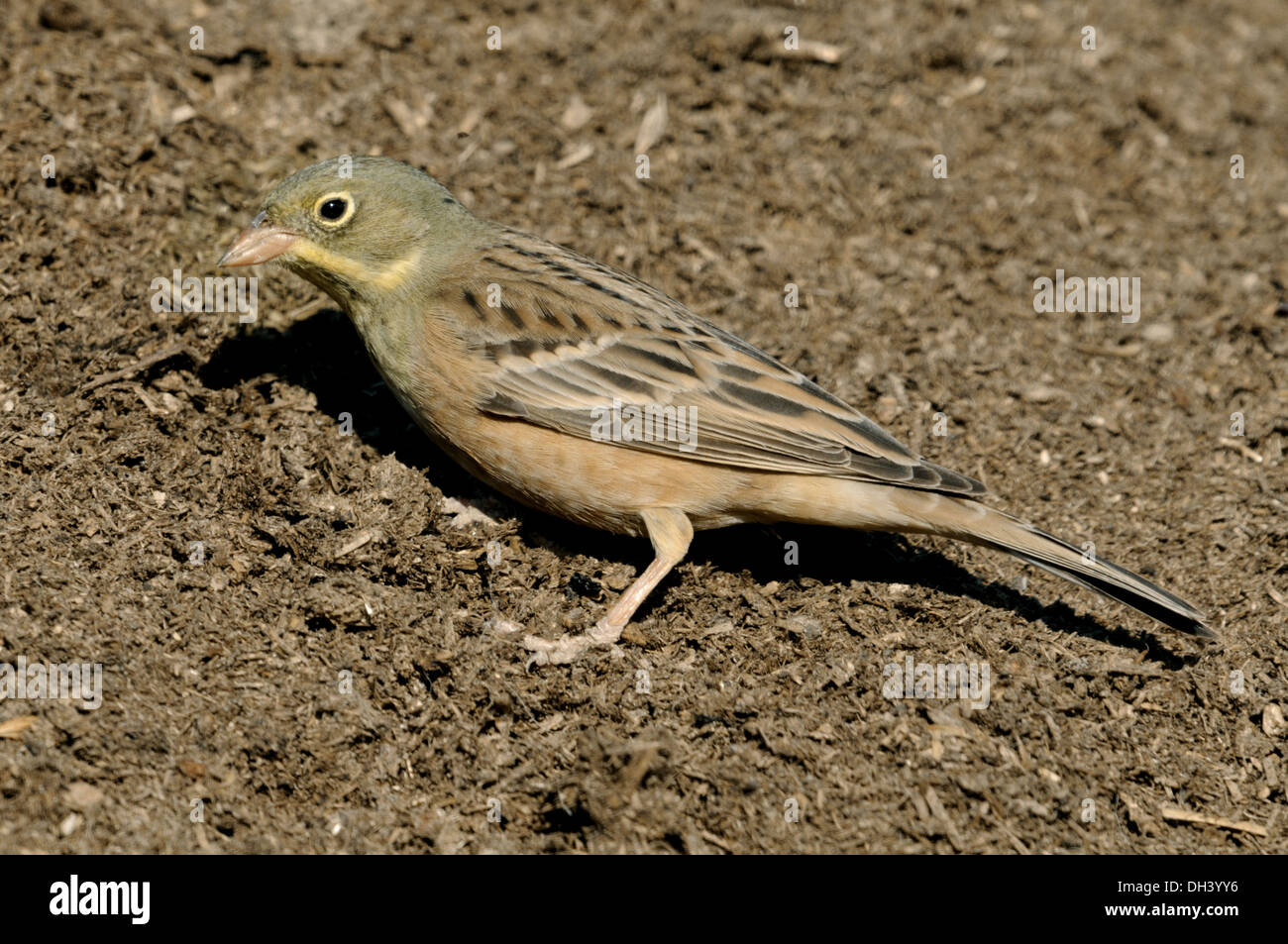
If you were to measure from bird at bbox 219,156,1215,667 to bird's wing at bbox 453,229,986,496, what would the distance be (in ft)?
0.03

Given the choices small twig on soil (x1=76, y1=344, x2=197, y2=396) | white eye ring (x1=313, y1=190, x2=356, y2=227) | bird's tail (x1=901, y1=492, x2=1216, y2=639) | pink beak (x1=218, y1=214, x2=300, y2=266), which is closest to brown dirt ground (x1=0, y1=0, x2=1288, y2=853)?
small twig on soil (x1=76, y1=344, x2=197, y2=396)

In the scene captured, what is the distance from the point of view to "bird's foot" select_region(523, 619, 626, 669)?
6.61 meters

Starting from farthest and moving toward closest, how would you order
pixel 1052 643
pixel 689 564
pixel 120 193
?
pixel 120 193 → pixel 689 564 → pixel 1052 643

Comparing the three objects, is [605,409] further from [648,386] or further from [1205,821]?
[1205,821]

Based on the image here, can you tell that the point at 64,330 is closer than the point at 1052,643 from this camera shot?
No

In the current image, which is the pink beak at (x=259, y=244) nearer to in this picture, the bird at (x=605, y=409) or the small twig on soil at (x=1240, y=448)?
the bird at (x=605, y=409)

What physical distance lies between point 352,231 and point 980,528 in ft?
13.2

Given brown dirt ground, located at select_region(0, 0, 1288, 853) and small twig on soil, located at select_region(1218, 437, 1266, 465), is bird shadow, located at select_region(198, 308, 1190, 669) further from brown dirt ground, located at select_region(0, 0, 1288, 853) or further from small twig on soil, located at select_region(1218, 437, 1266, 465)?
small twig on soil, located at select_region(1218, 437, 1266, 465)

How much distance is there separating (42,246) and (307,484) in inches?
97.8

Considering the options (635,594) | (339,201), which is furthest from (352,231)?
(635,594)

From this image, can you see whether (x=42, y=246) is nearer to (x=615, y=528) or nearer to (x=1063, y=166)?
(x=615, y=528)

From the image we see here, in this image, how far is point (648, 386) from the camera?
7.20m

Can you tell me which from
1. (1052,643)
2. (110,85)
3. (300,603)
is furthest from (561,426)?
(110,85)

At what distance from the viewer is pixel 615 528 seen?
7.34 m
